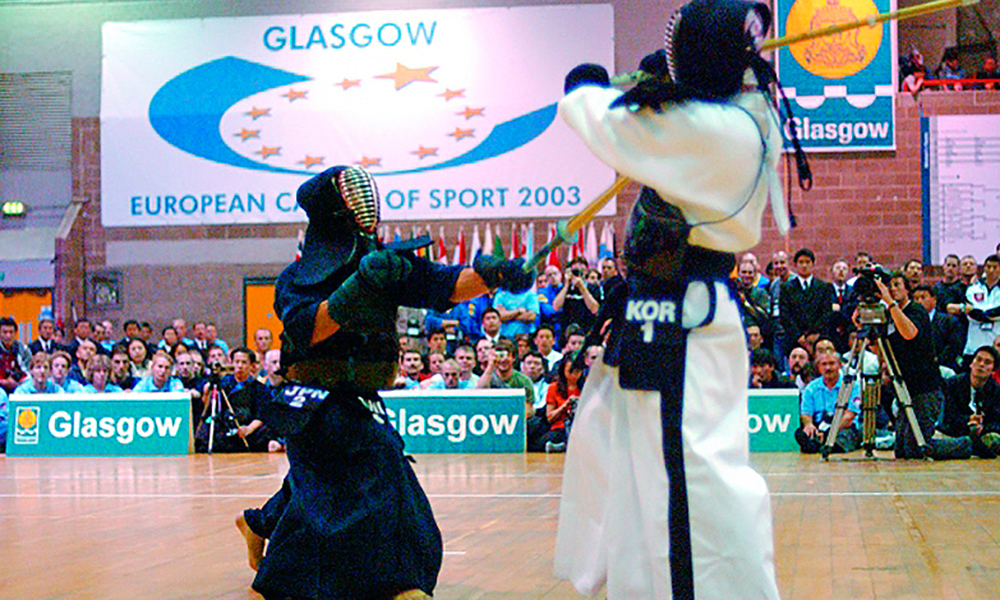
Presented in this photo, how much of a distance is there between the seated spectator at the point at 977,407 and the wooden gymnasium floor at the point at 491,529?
1.16ft

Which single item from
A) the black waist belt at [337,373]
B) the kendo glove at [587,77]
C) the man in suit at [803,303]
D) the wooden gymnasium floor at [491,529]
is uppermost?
the kendo glove at [587,77]

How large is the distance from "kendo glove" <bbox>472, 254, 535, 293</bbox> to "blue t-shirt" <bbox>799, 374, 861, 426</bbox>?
780cm

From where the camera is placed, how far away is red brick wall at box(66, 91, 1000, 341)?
16625 mm

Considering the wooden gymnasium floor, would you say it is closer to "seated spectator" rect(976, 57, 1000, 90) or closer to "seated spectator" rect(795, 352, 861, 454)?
"seated spectator" rect(795, 352, 861, 454)

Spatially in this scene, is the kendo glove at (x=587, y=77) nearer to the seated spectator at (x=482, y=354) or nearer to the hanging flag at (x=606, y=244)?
the seated spectator at (x=482, y=354)

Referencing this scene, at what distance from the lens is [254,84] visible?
58.5 ft

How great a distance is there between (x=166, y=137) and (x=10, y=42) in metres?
3.76

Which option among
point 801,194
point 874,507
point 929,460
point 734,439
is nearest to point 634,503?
point 734,439

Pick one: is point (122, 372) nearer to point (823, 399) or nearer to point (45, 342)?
point (45, 342)

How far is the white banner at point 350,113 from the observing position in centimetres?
1717

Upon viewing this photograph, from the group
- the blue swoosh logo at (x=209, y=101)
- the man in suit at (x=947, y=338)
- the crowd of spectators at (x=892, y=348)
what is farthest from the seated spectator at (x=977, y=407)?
the blue swoosh logo at (x=209, y=101)

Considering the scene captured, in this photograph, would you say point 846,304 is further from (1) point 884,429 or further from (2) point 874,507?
(2) point 874,507

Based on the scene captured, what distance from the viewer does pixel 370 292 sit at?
4012mm

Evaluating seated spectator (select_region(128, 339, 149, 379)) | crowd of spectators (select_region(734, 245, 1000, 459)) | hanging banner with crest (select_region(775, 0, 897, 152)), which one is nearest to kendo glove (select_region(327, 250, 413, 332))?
crowd of spectators (select_region(734, 245, 1000, 459))
